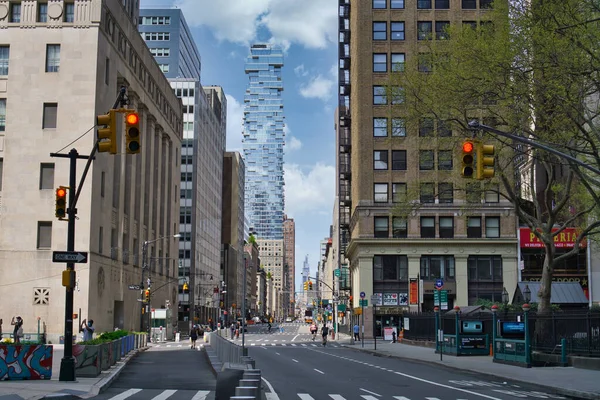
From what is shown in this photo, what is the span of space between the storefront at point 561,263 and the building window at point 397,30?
2258 cm

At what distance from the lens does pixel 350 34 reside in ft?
278

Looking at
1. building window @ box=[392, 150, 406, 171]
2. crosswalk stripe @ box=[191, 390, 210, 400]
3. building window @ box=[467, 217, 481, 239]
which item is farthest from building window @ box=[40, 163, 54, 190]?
crosswalk stripe @ box=[191, 390, 210, 400]

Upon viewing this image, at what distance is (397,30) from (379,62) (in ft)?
12.0

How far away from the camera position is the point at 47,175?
5691 centimetres

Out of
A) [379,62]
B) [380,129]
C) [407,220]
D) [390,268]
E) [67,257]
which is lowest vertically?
[67,257]

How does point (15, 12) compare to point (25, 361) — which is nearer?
point (25, 361)

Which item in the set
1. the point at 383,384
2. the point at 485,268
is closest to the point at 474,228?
the point at 485,268

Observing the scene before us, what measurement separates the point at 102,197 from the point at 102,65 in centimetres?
1110

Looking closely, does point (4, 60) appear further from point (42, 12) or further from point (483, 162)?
point (483, 162)

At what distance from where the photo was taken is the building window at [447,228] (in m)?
70.0

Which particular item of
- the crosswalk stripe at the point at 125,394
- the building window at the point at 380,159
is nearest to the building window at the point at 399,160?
the building window at the point at 380,159

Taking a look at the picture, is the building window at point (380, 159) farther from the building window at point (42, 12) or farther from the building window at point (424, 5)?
the building window at point (42, 12)

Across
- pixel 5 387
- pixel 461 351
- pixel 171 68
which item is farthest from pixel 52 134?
pixel 171 68

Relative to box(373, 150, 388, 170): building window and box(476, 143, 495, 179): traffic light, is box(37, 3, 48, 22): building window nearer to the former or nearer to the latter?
box(373, 150, 388, 170): building window
